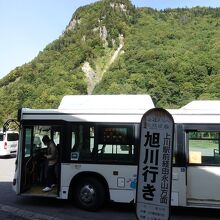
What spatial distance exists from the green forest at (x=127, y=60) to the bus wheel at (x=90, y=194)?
75.7 metres

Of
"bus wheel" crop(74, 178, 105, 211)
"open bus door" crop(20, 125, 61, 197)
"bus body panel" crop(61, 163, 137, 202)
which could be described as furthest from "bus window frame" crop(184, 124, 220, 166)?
"open bus door" crop(20, 125, 61, 197)

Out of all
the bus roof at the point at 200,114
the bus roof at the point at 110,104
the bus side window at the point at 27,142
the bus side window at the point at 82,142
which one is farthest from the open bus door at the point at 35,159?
the bus roof at the point at 200,114

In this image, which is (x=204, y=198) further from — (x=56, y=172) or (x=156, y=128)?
(x=156, y=128)

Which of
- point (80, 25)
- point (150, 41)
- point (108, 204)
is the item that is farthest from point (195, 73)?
point (108, 204)

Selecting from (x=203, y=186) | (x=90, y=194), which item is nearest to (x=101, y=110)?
(x=90, y=194)

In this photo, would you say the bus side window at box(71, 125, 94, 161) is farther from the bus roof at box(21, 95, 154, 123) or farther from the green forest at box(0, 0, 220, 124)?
the green forest at box(0, 0, 220, 124)

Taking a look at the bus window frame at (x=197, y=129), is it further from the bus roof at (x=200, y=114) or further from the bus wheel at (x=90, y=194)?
the bus wheel at (x=90, y=194)

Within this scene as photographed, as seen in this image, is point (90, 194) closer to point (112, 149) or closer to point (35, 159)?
point (112, 149)

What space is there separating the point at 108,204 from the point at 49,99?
295 ft

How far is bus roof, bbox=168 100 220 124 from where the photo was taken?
348 inches

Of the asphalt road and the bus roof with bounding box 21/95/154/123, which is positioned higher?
the bus roof with bounding box 21/95/154/123

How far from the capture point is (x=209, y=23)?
116 meters

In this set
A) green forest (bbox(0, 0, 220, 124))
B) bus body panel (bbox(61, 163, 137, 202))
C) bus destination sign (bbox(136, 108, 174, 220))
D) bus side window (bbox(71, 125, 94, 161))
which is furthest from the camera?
green forest (bbox(0, 0, 220, 124))

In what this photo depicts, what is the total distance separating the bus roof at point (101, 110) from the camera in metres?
9.34
